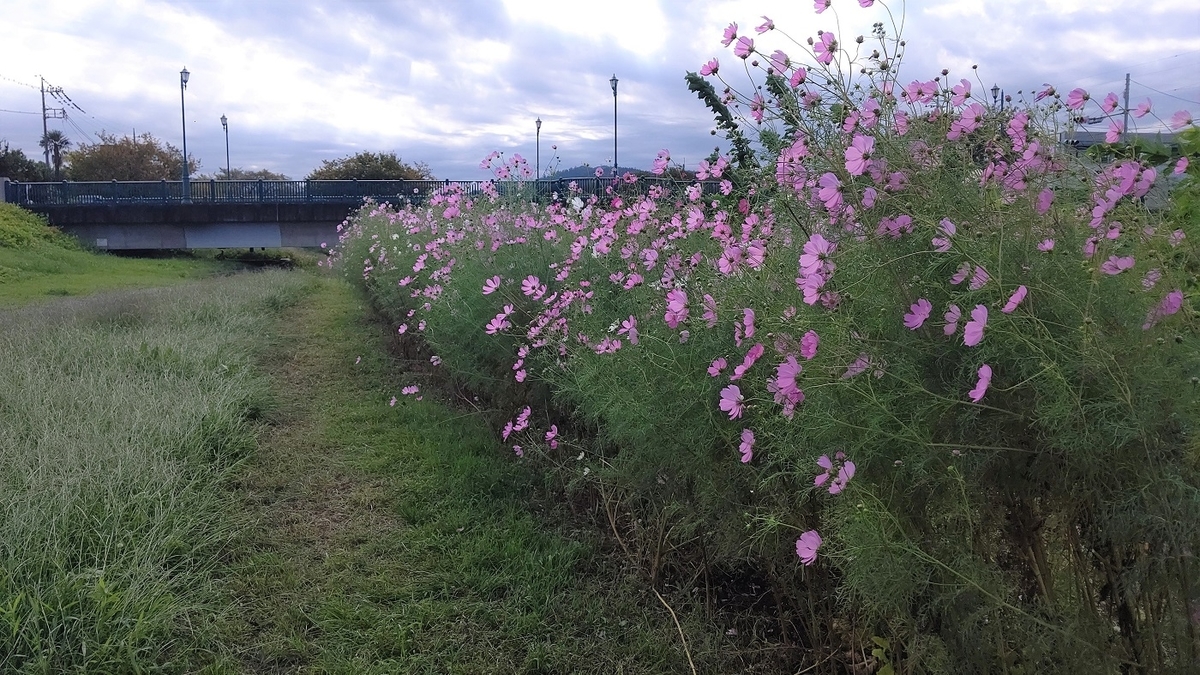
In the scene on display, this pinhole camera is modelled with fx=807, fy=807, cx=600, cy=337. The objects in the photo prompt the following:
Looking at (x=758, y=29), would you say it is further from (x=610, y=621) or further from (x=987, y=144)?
(x=610, y=621)

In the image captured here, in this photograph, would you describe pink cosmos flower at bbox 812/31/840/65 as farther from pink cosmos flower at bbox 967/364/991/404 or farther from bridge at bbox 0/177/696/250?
bridge at bbox 0/177/696/250

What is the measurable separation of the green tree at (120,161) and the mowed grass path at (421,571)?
44.9m

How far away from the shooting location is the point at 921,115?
5.77 ft

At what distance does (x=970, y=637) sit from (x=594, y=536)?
1980mm

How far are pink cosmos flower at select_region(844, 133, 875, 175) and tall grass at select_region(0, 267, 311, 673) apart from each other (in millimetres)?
2353

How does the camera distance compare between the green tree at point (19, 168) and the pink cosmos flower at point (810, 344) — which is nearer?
the pink cosmos flower at point (810, 344)

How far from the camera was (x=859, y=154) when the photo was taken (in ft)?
4.85

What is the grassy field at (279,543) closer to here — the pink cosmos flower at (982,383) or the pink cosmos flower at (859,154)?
the pink cosmos flower at (982,383)

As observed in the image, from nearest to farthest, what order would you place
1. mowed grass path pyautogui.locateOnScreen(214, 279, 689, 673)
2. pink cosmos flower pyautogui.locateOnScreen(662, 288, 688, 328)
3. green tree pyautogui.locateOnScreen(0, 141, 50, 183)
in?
pink cosmos flower pyautogui.locateOnScreen(662, 288, 688, 328) → mowed grass path pyautogui.locateOnScreen(214, 279, 689, 673) → green tree pyautogui.locateOnScreen(0, 141, 50, 183)

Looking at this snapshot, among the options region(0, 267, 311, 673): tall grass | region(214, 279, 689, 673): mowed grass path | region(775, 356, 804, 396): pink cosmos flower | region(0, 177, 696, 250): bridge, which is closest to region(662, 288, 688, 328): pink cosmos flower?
region(775, 356, 804, 396): pink cosmos flower

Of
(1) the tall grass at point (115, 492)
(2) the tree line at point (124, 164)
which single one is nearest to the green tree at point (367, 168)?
(2) the tree line at point (124, 164)

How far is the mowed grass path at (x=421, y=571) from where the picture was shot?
2.58 metres

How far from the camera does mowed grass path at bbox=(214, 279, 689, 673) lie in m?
2.58

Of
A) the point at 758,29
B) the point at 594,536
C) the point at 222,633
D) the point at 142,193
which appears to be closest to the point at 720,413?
the point at 758,29
